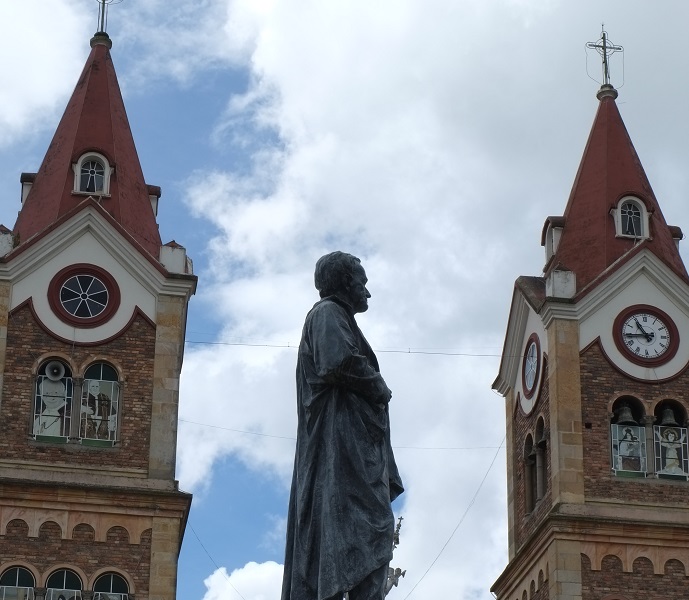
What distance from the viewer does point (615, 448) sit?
3534cm

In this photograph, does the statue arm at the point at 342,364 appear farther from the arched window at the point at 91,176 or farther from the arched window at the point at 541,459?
the arched window at the point at 541,459

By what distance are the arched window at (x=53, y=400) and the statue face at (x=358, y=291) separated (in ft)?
82.0

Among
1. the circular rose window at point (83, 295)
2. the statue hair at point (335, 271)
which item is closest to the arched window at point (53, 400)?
the circular rose window at point (83, 295)

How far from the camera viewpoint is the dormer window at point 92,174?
36.0 m

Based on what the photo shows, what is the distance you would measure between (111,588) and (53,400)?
3690mm

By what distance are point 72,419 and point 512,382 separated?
10.1 meters

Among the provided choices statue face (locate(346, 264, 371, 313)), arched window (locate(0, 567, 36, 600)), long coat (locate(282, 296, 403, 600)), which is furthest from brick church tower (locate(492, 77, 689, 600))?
long coat (locate(282, 296, 403, 600))

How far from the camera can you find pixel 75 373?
3425cm

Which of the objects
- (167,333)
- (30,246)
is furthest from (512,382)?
(30,246)

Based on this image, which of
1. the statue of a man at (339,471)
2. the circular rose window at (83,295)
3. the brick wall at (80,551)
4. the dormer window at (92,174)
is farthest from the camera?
the dormer window at (92,174)

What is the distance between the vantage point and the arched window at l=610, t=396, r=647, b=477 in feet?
115

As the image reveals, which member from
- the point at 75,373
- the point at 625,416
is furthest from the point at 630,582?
the point at 75,373

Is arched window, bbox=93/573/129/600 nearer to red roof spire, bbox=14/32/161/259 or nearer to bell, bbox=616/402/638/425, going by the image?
red roof spire, bbox=14/32/161/259

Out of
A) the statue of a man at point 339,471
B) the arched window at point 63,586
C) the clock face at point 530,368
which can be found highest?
the clock face at point 530,368
